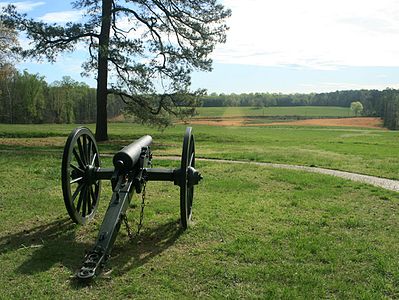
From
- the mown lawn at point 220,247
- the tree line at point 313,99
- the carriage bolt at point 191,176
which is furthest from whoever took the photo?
the tree line at point 313,99

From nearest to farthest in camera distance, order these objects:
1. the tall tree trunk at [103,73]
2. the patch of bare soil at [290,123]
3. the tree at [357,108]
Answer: the tall tree trunk at [103,73] < the patch of bare soil at [290,123] < the tree at [357,108]

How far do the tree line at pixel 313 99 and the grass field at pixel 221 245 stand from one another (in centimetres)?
7839

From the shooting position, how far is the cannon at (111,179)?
491cm

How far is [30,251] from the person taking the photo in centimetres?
565

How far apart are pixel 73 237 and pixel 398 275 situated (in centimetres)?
422

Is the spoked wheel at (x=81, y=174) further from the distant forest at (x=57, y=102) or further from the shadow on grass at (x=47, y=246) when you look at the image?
the distant forest at (x=57, y=102)

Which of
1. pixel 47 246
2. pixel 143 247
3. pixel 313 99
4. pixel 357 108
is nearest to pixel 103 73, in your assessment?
pixel 47 246

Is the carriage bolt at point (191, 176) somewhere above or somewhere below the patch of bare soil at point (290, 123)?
above

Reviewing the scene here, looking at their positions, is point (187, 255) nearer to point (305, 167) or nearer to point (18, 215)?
point (18, 215)

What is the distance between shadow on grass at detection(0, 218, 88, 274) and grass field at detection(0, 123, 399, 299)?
13 millimetres

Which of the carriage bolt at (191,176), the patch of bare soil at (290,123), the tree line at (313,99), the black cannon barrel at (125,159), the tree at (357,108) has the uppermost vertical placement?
the tree line at (313,99)

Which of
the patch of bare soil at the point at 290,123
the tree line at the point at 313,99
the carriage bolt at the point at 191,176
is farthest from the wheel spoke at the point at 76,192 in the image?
the tree line at the point at 313,99

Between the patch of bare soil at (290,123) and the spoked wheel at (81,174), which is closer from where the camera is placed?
the spoked wheel at (81,174)

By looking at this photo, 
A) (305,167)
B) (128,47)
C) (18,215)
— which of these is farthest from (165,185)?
(128,47)
